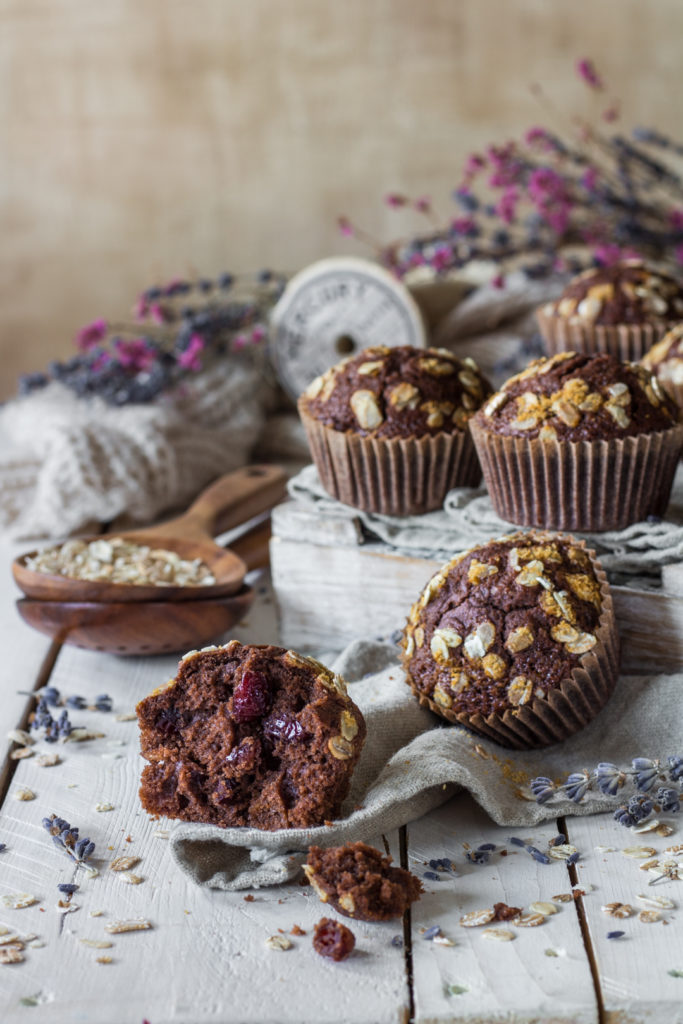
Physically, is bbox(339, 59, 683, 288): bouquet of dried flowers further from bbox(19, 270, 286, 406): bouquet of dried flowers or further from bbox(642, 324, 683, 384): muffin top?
bbox(642, 324, 683, 384): muffin top

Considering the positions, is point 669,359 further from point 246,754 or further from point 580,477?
point 246,754

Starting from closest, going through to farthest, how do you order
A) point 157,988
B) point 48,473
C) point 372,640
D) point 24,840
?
point 157,988 → point 24,840 → point 372,640 → point 48,473

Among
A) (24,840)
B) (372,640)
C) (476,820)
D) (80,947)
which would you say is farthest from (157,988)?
(372,640)

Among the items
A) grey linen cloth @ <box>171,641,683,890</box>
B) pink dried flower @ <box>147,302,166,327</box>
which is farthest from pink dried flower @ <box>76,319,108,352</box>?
grey linen cloth @ <box>171,641,683,890</box>

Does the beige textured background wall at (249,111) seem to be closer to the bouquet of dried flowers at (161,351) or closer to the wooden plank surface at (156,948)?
the bouquet of dried flowers at (161,351)

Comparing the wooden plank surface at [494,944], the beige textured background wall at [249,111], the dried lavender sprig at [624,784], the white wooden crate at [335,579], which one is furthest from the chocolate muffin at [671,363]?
the beige textured background wall at [249,111]

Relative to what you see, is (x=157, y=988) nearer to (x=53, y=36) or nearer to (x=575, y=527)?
(x=575, y=527)

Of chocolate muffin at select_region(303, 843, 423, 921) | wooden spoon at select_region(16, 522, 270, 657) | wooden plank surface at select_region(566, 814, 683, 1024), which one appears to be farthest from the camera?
wooden spoon at select_region(16, 522, 270, 657)
